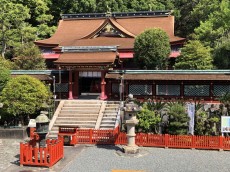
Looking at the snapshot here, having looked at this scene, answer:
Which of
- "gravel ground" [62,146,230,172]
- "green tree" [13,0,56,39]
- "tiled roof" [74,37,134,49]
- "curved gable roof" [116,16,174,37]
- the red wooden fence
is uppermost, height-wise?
"green tree" [13,0,56,39]

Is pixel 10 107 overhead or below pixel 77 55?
below

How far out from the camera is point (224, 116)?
1881cm

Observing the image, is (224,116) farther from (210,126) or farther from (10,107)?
(10,107)

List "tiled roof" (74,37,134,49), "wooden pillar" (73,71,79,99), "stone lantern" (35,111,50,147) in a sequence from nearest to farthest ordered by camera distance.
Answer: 1. "stone lantern" (35,111,50,147)
2. "wooden pillar" (73,71,79,99)
3. "tiled roof" (74,37,134,49)

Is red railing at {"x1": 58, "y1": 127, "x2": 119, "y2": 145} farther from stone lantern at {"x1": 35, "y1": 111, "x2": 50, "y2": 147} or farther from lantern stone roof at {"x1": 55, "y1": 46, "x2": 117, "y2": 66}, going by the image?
lantern stone roof at {"x1": 55, "y1": 46, "x2": 117, "y2": 66}

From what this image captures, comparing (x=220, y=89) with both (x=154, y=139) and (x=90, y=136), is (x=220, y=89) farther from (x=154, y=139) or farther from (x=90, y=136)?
(x=90, y=136)

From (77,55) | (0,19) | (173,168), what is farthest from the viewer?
(0,19)

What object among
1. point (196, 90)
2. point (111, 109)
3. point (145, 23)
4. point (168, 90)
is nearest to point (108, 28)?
point (145, 23)

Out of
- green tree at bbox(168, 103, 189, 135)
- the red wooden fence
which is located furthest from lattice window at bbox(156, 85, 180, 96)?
the red wooden fence

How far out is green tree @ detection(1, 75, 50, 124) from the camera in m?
22.0

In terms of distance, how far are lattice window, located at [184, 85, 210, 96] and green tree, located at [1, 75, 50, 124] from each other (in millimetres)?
10897

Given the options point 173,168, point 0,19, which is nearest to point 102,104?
point 173,168

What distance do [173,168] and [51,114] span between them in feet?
39.5

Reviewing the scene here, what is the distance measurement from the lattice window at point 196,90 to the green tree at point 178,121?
4.88 metres
